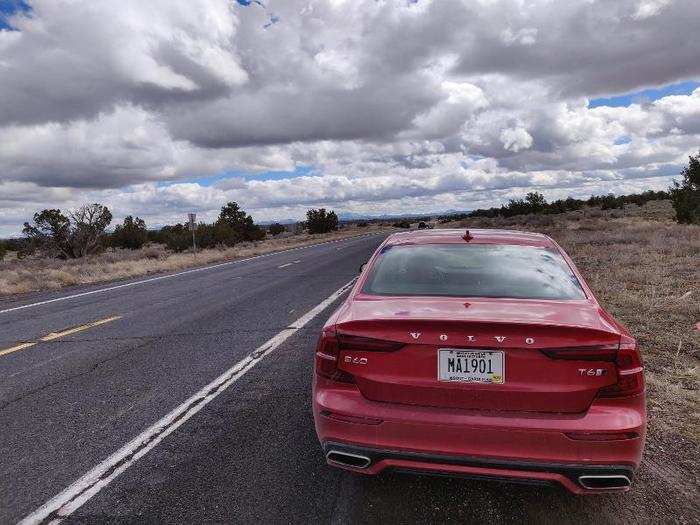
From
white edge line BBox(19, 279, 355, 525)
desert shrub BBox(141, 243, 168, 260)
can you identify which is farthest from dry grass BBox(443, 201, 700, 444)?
desert shrub BBox(141, 243, 168, 260)

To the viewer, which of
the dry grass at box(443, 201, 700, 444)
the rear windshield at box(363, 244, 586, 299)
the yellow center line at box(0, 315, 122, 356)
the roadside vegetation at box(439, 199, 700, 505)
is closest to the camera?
the rear windshield at box(363, 244, 586, 299)

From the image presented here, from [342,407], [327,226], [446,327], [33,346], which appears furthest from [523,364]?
[327,226]

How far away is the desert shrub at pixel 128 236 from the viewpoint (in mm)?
56938

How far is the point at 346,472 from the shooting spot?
329 cm

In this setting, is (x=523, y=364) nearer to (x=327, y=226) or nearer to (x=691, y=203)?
(x=691, y=203)

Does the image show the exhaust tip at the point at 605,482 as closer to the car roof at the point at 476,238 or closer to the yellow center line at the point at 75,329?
the car roof at the point at 476,238

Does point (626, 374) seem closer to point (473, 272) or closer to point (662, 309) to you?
point (473, 272)

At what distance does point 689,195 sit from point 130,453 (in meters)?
29.9

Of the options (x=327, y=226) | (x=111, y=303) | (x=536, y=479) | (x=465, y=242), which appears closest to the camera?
(x=536, y=479)

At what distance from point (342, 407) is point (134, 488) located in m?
1.52

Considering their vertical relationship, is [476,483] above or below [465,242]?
below

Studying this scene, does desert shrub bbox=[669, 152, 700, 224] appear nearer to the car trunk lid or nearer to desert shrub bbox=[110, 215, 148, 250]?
the car trunk lid

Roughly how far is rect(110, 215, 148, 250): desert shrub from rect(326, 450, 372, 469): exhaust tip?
59393 millimetres

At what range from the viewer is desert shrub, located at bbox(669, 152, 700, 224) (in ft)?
83.8
